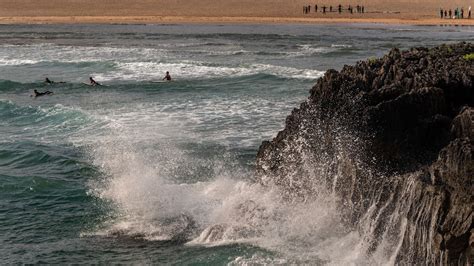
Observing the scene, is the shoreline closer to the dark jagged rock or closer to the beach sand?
the beach sand

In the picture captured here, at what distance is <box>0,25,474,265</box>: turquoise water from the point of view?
39.4 feet

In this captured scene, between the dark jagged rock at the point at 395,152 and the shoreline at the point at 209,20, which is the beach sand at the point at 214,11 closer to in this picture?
the shoreline at the point at 209,20

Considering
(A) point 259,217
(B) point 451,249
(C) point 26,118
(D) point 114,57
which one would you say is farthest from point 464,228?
(D) point 114,57

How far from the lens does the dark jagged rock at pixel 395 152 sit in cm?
876

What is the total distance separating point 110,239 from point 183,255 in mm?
1782

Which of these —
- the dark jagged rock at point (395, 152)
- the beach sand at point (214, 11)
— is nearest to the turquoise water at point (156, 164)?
the dark jagged rock at point (395, 152)

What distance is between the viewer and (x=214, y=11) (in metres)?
70.7

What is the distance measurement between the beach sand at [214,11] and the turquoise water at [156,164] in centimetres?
2550

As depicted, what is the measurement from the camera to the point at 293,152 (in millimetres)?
13312

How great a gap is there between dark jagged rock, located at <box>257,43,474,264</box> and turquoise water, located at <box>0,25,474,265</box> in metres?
0.54

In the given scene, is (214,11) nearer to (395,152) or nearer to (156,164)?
(156,164)

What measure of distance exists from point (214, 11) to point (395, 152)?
2422 inches

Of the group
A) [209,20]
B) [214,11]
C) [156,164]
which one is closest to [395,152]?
[156,164]

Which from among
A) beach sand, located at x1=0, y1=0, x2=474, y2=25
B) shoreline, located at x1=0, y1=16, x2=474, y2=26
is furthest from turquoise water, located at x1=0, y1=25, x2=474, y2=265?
beach sand, located at x1=0, y1=0, x2=474, y2=25
